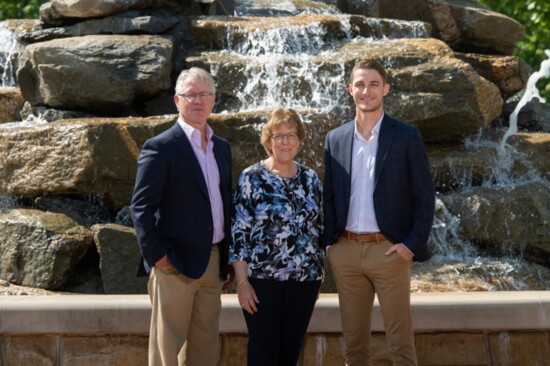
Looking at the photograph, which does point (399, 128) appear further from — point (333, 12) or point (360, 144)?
point (333, 12)

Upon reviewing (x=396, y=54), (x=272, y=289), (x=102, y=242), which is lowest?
(x=102, y=242)

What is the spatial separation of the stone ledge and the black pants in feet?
1.89

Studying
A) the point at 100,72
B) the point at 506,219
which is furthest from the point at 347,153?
the point at 100,72

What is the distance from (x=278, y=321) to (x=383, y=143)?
1052 millimetres

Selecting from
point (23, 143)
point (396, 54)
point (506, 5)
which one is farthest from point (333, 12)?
point (506, 5)

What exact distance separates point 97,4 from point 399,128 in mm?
5894

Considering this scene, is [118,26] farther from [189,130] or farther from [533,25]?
[533,25]

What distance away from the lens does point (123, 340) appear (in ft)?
18.2

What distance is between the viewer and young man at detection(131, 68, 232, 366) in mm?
4879

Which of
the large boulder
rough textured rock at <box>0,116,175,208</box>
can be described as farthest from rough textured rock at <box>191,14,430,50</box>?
rough textured rock at <box>0,116,175,208</box>

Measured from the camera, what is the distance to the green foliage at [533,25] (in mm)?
18312

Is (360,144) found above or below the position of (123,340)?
above

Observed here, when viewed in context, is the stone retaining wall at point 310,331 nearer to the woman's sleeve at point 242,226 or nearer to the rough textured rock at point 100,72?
the woman's sleeve at point 242,226

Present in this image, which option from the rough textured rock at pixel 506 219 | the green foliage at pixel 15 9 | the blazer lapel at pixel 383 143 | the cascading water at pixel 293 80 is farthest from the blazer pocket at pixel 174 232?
the green foliage at pixel 15 9
